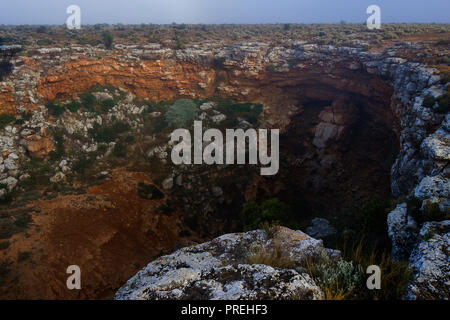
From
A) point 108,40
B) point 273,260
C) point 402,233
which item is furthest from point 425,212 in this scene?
point 108,40

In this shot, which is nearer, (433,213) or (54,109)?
(433,213)

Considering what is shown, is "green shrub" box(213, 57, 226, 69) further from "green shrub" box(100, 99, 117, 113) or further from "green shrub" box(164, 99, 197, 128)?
"green shrub" box(100, 99, 117, 113)

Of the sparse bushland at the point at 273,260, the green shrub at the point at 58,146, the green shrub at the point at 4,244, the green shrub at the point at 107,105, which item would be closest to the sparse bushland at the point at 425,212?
the sparse bushland at the point at 273,260

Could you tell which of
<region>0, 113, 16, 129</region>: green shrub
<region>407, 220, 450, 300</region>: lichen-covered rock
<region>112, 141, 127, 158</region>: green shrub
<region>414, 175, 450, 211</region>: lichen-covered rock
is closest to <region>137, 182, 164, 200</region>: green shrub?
<region>112, 141, 127, 158</region>: green shrub

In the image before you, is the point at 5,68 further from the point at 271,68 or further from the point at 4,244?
the point at 271,68

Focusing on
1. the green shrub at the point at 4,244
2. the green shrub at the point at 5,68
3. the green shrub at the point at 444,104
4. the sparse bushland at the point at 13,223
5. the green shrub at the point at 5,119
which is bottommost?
the green shrub at the point at 4,244

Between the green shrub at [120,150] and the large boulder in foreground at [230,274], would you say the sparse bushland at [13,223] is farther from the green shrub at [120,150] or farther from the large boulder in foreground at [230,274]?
the large boulder in foreground at [230,274]
